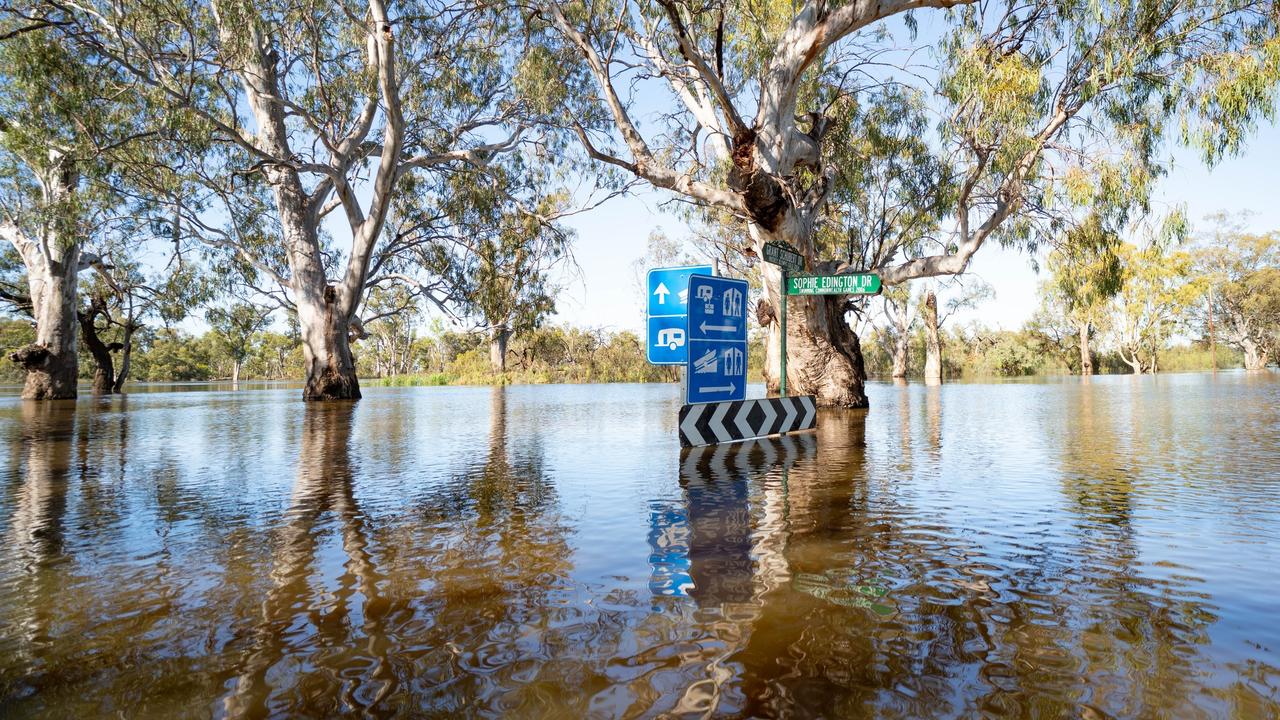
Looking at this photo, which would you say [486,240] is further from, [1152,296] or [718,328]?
[1152,296]

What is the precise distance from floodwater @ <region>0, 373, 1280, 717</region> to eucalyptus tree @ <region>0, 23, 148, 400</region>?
12.6m

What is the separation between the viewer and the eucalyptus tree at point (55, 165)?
14.5 meters

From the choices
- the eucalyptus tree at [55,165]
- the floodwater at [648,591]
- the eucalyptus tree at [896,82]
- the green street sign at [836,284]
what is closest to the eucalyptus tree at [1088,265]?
the eucalyptus tree at [896,82]

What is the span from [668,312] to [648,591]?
5.71 meters

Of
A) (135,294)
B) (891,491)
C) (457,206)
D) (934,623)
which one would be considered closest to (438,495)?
(891,491)

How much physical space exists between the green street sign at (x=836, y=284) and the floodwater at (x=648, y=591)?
9.98 feet

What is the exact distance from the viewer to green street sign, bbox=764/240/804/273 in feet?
28.0

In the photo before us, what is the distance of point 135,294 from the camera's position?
94.0 ft

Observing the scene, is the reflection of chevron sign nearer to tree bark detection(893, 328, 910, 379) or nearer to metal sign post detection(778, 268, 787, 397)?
metal sign post detection(778, 268, 787, 397)

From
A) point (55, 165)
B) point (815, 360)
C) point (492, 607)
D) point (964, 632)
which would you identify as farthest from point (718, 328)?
point (55, 165)

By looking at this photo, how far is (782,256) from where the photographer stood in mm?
8922

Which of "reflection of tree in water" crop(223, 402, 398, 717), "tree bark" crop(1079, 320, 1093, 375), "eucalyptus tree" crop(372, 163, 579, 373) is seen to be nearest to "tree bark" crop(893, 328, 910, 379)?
"tree bark" crop(1079, 320, 1093, 375)

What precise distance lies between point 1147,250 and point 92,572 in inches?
706

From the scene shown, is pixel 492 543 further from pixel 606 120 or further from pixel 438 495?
pixel 606 120
